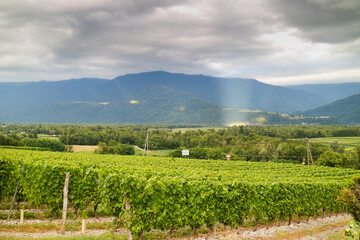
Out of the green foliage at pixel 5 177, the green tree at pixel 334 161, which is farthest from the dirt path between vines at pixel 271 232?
the green tree at pixel 334 161

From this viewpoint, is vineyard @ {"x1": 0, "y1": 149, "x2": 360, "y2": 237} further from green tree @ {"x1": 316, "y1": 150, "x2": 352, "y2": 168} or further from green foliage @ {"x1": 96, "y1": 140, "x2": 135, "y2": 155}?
green foliage @ {"x1": 96, "y1": 140, "x2": 135, "y2": 155}

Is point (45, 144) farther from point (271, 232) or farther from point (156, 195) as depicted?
point (271, 232)

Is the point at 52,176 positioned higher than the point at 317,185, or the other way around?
the point at 52,176

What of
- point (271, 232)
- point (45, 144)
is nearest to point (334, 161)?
point (271, 232)

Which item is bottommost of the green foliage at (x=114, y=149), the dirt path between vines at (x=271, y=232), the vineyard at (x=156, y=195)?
the green foliage at (x=114, y=149)

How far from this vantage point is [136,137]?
320 feet

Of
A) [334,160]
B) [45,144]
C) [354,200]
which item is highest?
[354,200]

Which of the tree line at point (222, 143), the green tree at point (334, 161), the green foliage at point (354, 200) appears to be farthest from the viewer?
the tree line at point (222, 143)

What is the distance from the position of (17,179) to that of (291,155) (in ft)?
218

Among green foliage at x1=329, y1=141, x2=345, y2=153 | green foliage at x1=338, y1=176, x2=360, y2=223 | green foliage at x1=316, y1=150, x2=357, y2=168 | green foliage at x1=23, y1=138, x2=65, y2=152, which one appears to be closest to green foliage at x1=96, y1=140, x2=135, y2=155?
green foliage at x1=23, y1=138, x2=65, y2=152

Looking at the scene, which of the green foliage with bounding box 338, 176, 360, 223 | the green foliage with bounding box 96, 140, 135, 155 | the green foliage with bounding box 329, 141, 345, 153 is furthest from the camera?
the green foliage with bounding box 96, 140, 135, 155

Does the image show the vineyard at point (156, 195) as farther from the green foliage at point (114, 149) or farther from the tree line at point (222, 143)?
the green foliage at point (114, 149)

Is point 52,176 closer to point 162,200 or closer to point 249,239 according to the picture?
point 162,200

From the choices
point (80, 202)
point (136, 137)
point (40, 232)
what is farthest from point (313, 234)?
point (136, 137)
